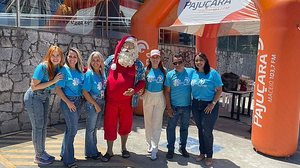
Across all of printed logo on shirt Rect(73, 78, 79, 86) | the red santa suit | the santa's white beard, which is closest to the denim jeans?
printed logo on shirt Rect(73, 78, 79, 86)

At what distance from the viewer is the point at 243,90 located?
27.5 feet

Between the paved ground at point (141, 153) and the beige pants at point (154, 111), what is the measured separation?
42cm

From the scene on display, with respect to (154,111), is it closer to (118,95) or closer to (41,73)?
(118,95)

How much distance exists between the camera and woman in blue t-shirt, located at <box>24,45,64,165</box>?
406 cm

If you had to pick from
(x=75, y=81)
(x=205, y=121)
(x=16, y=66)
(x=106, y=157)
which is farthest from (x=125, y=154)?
(x=16, y=66)

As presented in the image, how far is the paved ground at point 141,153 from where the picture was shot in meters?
4.68

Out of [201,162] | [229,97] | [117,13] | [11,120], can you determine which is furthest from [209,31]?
[11,120]

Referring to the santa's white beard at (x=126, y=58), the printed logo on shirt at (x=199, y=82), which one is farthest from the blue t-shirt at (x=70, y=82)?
the printed logo on shirt at (x=199, y=82)

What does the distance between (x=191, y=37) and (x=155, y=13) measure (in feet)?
15.1

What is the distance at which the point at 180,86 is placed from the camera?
4.67 meters

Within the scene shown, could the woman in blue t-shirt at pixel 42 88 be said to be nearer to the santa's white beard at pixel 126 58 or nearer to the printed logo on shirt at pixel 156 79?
the santa's white beard at pixel 126 58

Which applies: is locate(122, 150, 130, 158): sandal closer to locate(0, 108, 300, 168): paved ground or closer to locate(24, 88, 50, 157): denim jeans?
locate(0, 108, 300, 168): paved ground

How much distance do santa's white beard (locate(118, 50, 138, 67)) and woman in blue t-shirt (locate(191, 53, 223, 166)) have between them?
99cm

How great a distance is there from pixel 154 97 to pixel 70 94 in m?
1.32
